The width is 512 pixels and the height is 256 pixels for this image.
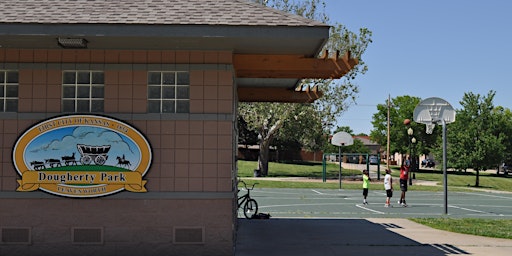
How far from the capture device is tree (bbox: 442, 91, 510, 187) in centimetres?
5888

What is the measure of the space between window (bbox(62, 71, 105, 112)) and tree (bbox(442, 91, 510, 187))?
52018 millimetres

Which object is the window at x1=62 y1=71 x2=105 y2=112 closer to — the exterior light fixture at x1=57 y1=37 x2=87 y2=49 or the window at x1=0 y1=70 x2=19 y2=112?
the exterior light fixture at x1=57 y1=37 x2=87 y2=49

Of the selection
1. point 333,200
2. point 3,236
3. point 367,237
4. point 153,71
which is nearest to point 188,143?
point 153,71

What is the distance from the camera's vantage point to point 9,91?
12.3m

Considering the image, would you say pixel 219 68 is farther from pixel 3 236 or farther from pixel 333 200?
pixel 333 200

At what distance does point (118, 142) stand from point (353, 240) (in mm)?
6619

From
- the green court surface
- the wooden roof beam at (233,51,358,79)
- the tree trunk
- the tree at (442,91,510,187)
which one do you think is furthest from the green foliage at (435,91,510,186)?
the wooden roof beam at (233,51,358,79)

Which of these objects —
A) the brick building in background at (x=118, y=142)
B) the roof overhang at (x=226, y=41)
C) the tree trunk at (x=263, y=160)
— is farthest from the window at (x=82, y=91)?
the tree trunk at (x=263, y=160)

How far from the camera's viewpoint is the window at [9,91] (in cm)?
1233

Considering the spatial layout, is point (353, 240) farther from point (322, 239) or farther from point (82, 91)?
point (82, 91)

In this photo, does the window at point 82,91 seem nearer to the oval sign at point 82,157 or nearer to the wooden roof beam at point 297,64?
the oval sign at point 82,157

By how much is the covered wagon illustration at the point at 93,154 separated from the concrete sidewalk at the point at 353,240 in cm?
349

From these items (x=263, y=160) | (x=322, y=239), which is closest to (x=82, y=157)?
(x=322, y=239)

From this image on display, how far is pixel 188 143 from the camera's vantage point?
40.3 feet
